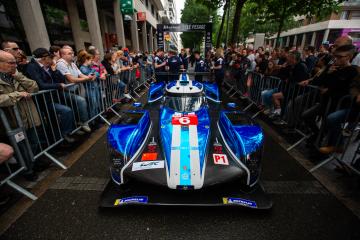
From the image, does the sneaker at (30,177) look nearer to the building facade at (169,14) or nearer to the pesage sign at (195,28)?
the pesage sign at (195,28)

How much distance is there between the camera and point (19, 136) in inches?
102

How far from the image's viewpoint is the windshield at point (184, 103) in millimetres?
3227

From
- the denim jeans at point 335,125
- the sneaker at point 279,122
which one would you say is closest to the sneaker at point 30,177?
the denim jeans at point 335,125

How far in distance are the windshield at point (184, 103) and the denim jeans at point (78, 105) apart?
6.34 feet

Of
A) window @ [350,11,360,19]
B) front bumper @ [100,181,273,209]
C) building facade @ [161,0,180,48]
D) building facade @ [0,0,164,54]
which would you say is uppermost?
building facade @ [161,0,180,48]

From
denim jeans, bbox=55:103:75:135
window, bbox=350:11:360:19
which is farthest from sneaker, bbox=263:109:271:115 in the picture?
window, bbox=350:11:360:19

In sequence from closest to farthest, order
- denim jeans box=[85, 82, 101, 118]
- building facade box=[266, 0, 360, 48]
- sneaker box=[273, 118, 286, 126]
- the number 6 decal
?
the number 6 decal, denim jeans box=[85, 82, 101, 118], sneaker box=[273, 118, 286, 126], building facade box=[266, 0, 360, 48]

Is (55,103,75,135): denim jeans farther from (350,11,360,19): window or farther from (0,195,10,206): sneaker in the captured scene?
(350,11,360,19): window

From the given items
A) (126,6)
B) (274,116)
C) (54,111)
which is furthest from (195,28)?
(54,111)

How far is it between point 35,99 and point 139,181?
89.7 inches

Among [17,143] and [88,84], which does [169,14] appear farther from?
[17,143]

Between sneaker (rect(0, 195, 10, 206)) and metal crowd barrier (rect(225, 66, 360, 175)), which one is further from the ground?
metal crowd barrier (rect(225, 66, 360, 175))

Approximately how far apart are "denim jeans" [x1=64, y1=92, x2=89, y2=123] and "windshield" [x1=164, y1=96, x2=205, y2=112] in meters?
1.93

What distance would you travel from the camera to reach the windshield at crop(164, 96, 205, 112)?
10.6 ft
